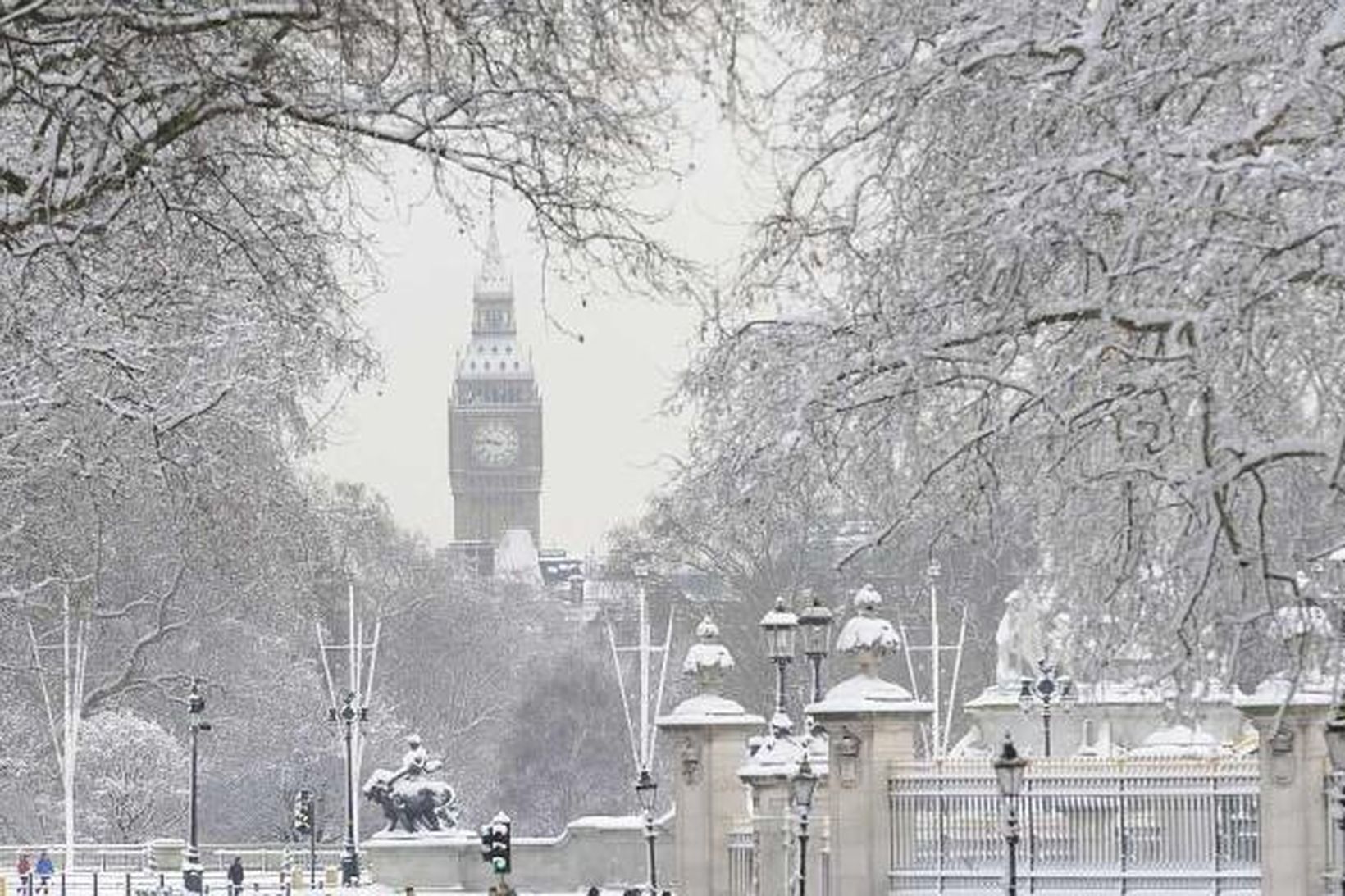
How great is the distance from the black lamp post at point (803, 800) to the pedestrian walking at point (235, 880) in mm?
23987

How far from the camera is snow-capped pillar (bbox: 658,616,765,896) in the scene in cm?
4547

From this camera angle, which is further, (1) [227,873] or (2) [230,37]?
(1) [227,873]

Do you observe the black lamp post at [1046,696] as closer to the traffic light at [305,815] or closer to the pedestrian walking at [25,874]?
the pedestrian walking at [25,874]

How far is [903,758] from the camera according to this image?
137 ft

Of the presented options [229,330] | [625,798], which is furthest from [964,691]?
[229,330]

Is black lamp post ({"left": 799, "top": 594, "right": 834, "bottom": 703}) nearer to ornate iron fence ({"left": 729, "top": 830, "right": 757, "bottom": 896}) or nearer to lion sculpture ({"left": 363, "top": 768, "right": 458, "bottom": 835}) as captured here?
ornate iron fence ({"left": 729, "top": 830, "right": 757, "bottom": 896})

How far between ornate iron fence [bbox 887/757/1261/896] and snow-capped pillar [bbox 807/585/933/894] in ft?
0.55

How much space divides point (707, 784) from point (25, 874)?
24447mm

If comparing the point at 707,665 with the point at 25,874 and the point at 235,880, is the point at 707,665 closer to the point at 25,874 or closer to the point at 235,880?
the point at 235,880

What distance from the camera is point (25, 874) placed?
2677 inches

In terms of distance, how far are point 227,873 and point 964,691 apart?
35.5 metres

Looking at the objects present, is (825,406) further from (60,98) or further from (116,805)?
(116,805)

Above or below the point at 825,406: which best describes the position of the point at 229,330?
above

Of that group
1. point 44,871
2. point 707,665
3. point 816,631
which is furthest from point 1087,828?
point 44,871
